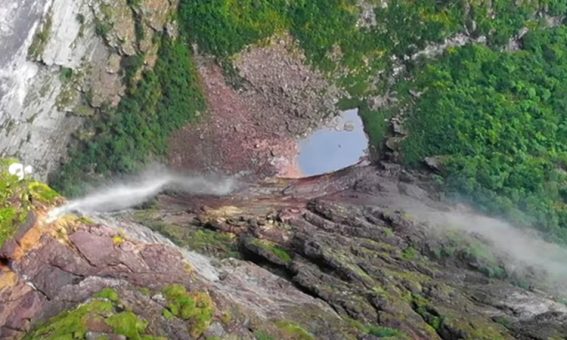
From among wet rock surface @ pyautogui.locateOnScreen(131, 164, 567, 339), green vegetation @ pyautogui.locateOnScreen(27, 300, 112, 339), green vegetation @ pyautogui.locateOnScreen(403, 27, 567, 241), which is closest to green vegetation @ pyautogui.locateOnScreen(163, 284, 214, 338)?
green vegetation @ pyautogui.locateOnScreen(27, 300, 112, 339)

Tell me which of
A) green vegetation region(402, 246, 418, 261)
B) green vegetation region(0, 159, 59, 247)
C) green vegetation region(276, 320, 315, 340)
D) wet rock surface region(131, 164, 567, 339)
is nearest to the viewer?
green vegetation region(0, 159, 59, 247)

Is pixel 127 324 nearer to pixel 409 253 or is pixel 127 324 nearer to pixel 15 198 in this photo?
pixel 15 198

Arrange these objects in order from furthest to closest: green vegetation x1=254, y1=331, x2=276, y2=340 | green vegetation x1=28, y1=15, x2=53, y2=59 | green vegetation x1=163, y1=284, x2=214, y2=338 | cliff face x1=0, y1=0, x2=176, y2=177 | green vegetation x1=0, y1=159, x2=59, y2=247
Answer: green vegetation x1=28, y1=15, x2=53, y2=59 < cliff face x1=0, y1=0, x2=176, y2=177 < green vegetation x1=254, y1=331, x2=276, y2=340 < green vegetation x1=0, y1=159, x2=59, y2=247 < green vegetation x1=163, y1=284, x2=214, y2=338

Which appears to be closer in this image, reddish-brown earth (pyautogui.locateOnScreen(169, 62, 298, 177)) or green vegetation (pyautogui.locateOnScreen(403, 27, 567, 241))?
green vegetation (pyautogui.locateOnScreen(403, 27, 567, 241))

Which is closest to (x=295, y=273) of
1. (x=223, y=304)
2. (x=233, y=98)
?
(x=223, y=304)

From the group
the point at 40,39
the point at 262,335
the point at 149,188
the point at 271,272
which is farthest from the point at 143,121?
the point at 262,335

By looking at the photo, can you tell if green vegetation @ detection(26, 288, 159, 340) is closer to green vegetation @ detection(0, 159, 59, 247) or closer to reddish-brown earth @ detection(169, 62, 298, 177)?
green vegetation @ detection(0, 159, 59, 247)

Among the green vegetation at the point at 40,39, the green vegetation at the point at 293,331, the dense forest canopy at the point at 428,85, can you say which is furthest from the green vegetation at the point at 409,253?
the green vegetation at the point at 40,39

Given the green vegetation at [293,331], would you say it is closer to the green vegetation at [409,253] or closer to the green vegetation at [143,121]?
the green vegetation at [409,253]
